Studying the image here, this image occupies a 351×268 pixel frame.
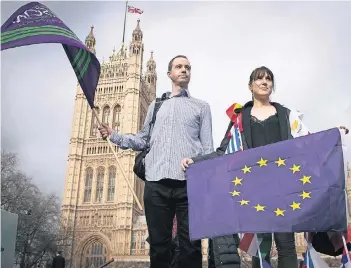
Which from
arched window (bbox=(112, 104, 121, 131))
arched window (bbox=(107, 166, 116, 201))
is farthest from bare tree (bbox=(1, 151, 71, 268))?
arched window (bbox=(112, 104, 121, 131))

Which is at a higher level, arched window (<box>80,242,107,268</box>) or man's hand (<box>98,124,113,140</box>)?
arched window (<box>80,242,107,268</box>)

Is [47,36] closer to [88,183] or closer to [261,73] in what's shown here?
[261,73]

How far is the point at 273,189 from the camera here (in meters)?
2.69

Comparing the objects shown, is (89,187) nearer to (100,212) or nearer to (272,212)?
(100,212)

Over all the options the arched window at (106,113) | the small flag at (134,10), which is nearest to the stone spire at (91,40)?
the small flag at (134,10)

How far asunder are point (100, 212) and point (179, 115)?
43474 mm

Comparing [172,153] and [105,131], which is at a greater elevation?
[105,131]

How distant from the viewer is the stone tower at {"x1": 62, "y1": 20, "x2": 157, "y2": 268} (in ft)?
141

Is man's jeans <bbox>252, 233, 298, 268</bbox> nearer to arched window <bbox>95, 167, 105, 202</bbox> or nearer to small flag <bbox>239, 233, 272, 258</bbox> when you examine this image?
small flag <bbox>239, 233, 272, 258</bbox>

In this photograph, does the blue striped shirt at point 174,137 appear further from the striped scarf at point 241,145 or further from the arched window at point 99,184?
the arched window at point 99,184

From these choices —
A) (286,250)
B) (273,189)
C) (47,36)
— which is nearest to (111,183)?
(47,36)

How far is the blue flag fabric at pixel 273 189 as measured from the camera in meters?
2.51

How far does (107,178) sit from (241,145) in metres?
44.9

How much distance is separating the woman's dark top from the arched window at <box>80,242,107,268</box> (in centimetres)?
4216
